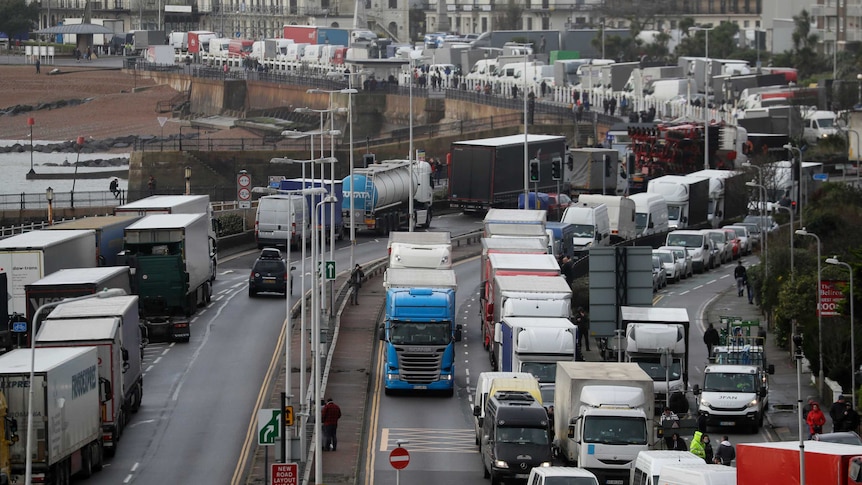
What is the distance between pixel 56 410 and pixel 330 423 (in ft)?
24.6

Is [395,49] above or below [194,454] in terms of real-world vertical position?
above

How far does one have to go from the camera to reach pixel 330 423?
134 feet

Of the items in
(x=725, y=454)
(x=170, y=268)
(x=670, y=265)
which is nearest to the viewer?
(x=725, y=454)

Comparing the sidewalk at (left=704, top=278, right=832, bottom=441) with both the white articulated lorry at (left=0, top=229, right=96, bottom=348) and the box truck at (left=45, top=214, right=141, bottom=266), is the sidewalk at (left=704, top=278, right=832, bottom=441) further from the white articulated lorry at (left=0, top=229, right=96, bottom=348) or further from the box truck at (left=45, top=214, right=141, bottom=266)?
the white articulated lorry at (left=0, top=229, right=96, bottom=348)

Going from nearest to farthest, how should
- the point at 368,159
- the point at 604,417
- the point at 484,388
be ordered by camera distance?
the point at 604,417 < the point at 484,388 < the point at 368,159

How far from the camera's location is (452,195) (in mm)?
82188

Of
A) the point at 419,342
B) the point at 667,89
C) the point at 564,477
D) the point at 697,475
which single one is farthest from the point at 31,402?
the point at 667,89

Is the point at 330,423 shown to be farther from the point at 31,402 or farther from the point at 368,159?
the point at 368,159

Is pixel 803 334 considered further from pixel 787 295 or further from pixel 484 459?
pixel 484 459

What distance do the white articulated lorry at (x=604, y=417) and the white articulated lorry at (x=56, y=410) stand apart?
10.4m

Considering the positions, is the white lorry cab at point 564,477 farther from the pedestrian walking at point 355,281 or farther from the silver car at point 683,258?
the silver car at point 683,258

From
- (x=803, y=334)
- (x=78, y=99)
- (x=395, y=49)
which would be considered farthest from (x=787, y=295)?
(x=78, y=99)

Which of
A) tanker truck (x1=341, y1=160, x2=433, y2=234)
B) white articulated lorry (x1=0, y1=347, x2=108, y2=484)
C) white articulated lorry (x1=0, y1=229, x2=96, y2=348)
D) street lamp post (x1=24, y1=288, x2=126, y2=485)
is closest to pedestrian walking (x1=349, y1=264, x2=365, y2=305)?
white articulated lorry (x1=0, y1=229, x2=96, y2=348)

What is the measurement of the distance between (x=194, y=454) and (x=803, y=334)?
18.0m
